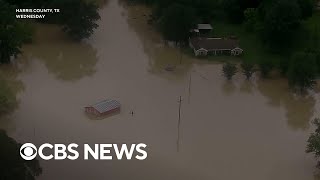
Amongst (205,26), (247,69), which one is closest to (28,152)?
(247,69)

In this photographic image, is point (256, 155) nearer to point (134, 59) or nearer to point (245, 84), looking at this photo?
point (245, 84)

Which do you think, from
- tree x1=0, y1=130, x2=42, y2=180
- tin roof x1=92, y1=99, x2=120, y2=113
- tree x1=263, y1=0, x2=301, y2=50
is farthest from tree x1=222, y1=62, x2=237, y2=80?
tree x1=0, y1=130, x2=42, y2=180

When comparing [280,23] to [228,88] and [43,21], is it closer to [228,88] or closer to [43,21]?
[228,88]

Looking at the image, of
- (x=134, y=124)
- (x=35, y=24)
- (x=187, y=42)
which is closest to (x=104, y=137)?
(x=134, y=124)

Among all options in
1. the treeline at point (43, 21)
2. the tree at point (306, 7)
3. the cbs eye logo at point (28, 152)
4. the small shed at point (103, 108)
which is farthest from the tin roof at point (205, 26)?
the cbs eye logo at point (28, 152)

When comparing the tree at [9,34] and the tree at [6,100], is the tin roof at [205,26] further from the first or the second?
the tree at [6,100]

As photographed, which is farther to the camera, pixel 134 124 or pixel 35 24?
pixel 35 24

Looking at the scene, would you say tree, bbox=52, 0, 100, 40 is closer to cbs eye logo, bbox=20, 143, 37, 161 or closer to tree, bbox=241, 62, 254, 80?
tree, bbox=241, 62, 254, 80
